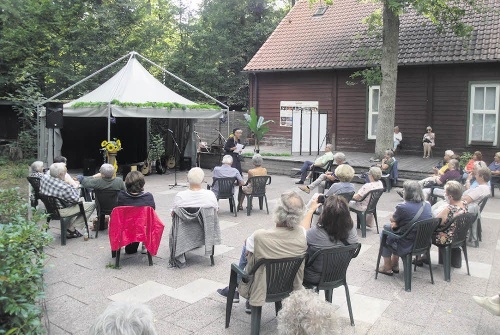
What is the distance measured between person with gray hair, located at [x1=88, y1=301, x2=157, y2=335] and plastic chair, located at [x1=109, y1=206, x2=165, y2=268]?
368 centimetres

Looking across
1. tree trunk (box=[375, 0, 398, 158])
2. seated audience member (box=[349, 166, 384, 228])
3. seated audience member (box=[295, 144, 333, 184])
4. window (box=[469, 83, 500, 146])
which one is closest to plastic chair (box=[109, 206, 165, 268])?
seated audience member (box=[349, 166, 384, 228])

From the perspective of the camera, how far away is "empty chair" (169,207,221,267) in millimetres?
5457

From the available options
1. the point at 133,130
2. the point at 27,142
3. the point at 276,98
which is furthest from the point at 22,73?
the point at 276,98

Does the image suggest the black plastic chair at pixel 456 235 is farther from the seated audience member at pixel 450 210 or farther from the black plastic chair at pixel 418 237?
the black plastic chair at pixel 418 237

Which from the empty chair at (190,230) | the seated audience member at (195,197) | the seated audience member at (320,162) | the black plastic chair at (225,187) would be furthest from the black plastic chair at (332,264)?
the seated audience member at (320,162)

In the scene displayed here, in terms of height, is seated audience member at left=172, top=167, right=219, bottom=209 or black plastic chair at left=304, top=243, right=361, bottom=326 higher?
seated audience member at left=172, top=167, right=219, bottom=209

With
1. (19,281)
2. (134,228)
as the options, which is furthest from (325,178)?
(19,281)

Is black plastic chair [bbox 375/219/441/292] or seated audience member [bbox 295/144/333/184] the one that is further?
seated audience member [bbox 295/144/333/184]

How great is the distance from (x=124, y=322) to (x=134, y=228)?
3820 mm

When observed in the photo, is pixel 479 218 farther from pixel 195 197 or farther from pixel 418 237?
pixel 195 197

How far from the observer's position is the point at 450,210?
214 inches

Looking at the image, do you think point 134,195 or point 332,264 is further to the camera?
point 134,195

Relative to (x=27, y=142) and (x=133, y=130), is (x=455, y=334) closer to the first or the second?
(x=133, y=130)

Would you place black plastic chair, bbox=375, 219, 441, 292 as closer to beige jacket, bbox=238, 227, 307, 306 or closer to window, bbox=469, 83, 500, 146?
beige jacket, bbox=238, 227, 307, 306
